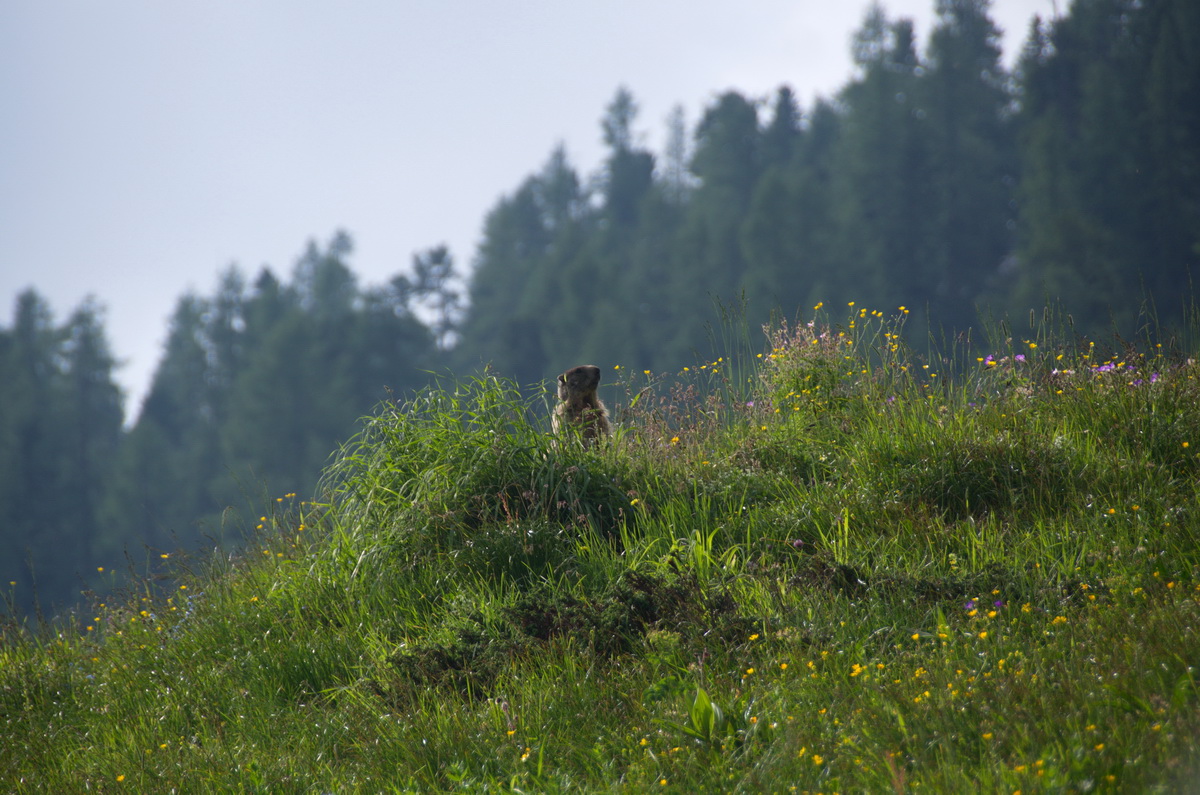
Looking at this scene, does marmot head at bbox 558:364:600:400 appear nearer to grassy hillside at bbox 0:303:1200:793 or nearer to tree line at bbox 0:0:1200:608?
grassy hillside at bbox 0:303:1200:793

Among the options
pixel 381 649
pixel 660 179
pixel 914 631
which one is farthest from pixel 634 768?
pixel 660 179

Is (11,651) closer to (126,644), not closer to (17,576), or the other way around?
(126,644)

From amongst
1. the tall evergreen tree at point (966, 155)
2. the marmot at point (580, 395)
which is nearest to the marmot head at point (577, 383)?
the marmot at point (580, 395)

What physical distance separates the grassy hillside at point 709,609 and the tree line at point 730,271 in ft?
108

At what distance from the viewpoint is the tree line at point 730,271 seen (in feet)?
137

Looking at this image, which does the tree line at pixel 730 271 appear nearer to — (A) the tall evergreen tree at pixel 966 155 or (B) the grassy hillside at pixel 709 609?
(A) the tall evergreen tree at pixel 966 155

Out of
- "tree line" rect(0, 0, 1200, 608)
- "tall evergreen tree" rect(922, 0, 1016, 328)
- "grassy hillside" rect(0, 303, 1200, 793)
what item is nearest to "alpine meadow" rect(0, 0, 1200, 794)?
"grassy hillside" rect(0, 303, 1200, 793)

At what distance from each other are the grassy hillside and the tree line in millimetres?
32817

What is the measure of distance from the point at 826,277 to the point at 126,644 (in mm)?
49052

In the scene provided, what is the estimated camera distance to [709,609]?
4156mm

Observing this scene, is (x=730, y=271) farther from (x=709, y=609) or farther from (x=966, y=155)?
(x=709, y=609)

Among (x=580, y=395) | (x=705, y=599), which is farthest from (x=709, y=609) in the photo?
(x=580, y=395)

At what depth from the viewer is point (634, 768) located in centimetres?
321

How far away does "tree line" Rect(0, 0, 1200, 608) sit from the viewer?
41906 mm
